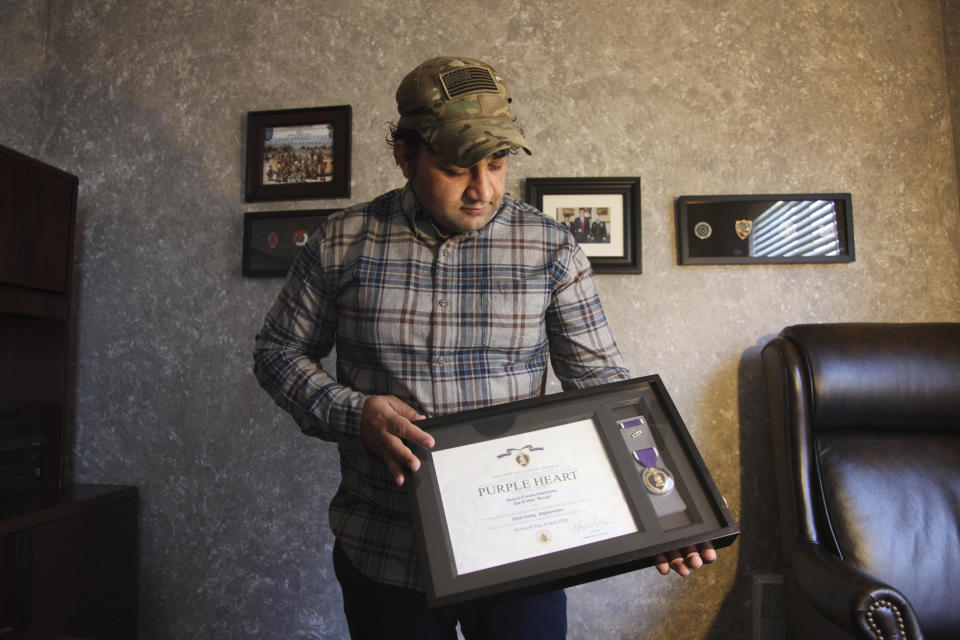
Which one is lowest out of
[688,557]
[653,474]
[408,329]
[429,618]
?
[429,618]

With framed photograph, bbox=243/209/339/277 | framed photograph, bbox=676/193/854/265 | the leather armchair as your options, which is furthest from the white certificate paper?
framed photograph, bbox=243/209/339/277

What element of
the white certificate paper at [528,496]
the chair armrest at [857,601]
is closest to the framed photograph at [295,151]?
the white certificate paper at [528,496]

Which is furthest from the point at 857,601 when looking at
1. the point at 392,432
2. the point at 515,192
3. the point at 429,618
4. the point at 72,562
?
the point at 72,562

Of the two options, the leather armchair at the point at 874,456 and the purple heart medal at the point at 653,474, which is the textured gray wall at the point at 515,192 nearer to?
the leather armchair at the point at 874,456

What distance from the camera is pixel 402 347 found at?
90 cm

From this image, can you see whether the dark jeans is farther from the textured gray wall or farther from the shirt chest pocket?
the textured gray wall

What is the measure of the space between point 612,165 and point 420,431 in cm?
129

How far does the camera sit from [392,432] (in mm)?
808

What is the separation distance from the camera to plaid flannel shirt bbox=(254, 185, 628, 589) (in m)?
0.89

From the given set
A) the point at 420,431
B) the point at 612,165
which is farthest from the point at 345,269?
the point at 612,165

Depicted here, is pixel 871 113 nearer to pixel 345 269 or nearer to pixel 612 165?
pixel 612 165

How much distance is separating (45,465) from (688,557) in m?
1.86

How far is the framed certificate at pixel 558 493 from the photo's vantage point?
0.74 meters

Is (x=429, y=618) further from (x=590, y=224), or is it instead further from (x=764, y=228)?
(x=764, y=228)
